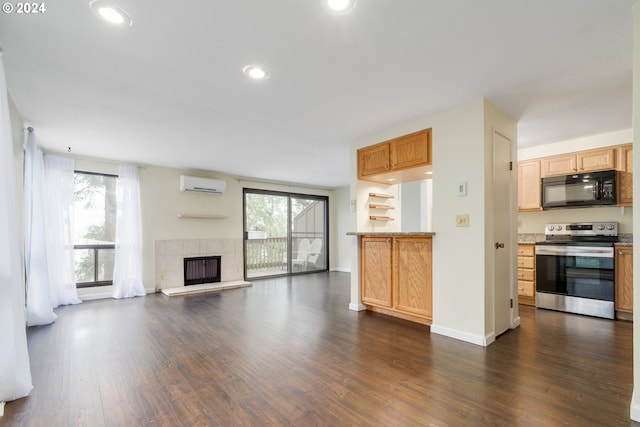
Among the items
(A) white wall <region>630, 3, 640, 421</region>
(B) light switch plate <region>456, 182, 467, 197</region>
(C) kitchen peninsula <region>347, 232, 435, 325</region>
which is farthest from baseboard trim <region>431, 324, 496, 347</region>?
→ (B) light switch plate <region>456, 182, 467, 197</region>

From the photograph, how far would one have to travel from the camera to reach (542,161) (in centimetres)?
430

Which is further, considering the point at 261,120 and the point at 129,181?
the point at 129,181

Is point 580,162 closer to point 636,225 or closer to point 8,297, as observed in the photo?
point 636,225

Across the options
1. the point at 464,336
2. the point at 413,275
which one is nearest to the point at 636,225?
the point at 464,336

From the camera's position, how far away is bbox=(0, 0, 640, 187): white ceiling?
1.69 metres

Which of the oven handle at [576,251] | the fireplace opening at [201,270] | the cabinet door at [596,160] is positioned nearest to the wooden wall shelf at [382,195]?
the oven handle at [576,251]

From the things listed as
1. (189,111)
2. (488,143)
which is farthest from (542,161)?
(189,111)

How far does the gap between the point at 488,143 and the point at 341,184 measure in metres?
5.06

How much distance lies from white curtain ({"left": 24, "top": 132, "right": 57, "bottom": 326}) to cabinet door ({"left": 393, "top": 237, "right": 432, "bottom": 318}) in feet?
14.1

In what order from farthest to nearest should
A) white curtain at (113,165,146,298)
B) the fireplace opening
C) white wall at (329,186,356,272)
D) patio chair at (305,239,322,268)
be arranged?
1. white wall at (329,186,356,272)
2. patio chair at (305,239,322,268)
3. the fireplace opening
4. white curtain at (113,165,146,298)

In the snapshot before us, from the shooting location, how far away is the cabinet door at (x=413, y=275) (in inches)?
130

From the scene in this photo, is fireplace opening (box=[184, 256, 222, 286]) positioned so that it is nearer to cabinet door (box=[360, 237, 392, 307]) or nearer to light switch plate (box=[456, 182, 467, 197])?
cabinet door (box=[360, 237, 392, 307])

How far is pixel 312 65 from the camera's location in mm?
2205

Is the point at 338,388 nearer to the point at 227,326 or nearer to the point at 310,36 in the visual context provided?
the point at 227,326
